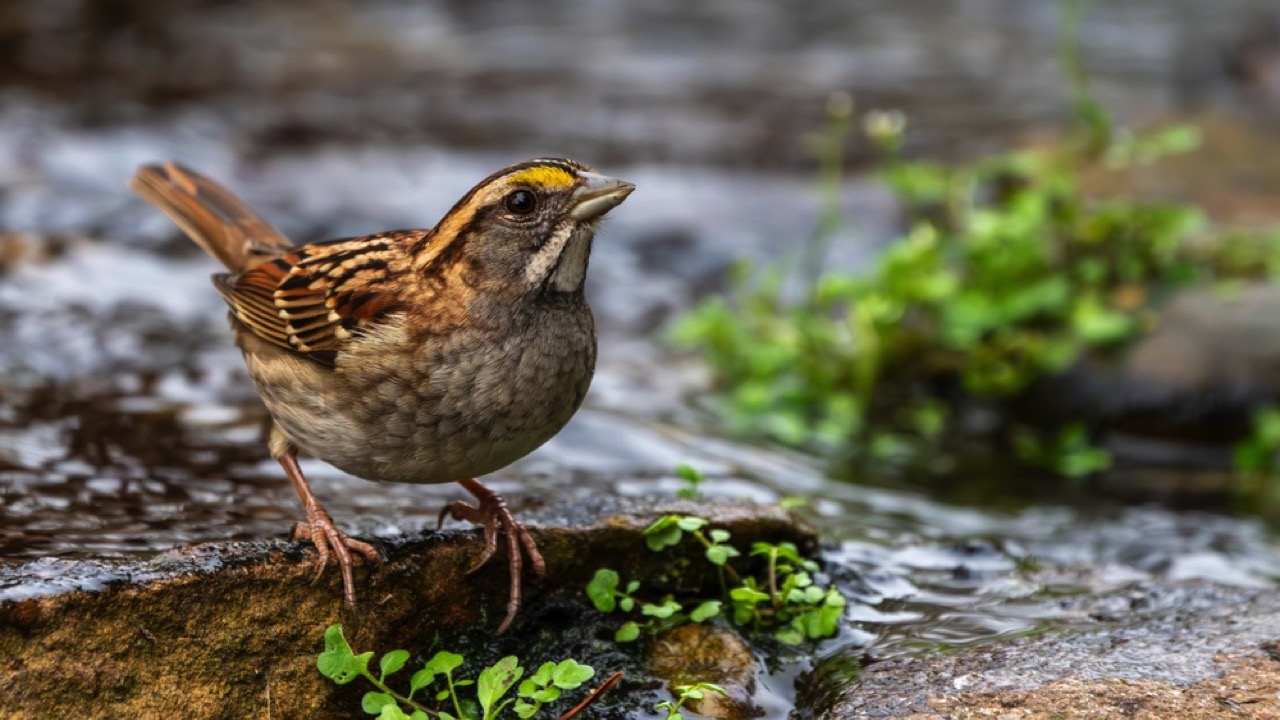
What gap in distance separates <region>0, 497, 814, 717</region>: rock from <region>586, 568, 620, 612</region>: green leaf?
0.12 meters

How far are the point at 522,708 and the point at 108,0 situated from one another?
12.7m

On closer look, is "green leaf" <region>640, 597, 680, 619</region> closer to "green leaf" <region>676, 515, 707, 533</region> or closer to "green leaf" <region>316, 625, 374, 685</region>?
"green leaf" <region>676, 515, 707, 533</region>

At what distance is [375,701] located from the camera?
10.9 ft

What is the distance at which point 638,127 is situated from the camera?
11742 millimetres

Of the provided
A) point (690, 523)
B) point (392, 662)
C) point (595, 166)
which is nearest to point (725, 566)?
point (690, 523)

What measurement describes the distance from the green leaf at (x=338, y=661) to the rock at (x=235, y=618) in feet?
0.50

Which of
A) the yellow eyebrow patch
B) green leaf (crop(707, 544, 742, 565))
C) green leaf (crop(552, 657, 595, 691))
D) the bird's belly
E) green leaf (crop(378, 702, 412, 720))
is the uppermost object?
the yellow eyebrow patch

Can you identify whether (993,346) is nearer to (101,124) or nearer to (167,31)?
(101,124)

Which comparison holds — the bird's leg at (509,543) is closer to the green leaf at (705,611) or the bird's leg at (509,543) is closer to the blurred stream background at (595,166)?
the blurred stream background at (595,166)

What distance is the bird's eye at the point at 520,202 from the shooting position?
3771 mm

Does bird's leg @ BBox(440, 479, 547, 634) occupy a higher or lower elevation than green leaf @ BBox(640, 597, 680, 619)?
higher

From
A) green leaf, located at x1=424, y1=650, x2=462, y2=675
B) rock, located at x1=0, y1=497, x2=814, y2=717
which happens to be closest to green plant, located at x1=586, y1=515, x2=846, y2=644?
rock, located at x1=0, y1=497, x2=814, y2=717

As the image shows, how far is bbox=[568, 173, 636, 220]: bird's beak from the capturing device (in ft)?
12.1

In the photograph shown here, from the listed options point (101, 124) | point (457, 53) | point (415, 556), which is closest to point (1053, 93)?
point (457, 53)
